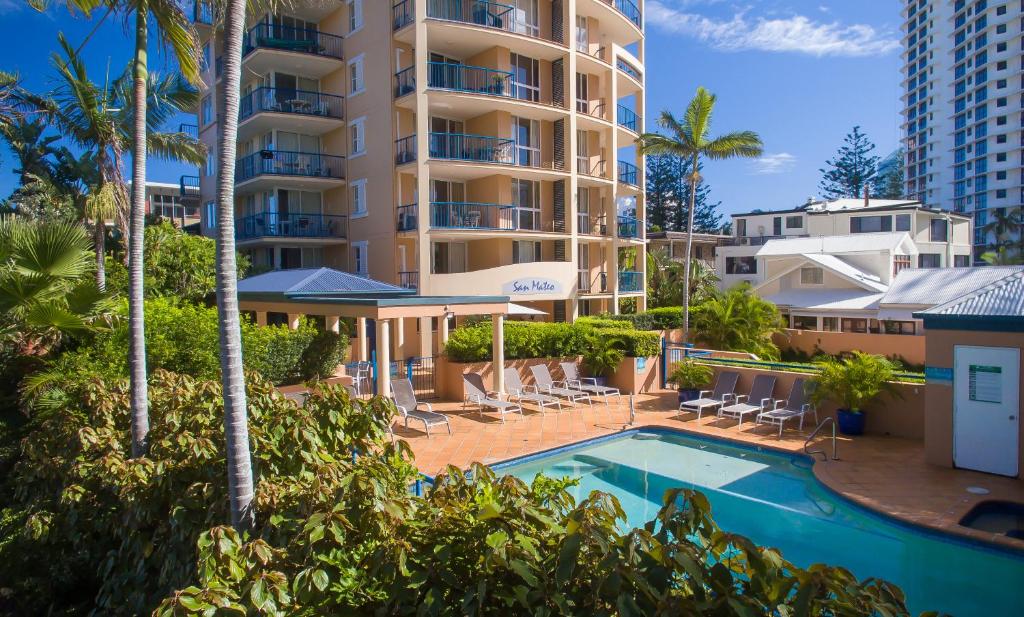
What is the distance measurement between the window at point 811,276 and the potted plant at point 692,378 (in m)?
18.0

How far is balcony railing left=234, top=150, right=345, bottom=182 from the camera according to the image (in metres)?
28.9

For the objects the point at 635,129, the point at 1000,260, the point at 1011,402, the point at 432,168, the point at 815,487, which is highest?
the point at 635,129

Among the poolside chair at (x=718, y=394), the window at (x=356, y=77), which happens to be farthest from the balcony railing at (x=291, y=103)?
the poolside chair at (x=718, y=394)

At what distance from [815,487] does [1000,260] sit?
50.2 m

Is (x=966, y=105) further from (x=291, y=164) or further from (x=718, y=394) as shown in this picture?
(x=718, y=394)

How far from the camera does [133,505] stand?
533cm

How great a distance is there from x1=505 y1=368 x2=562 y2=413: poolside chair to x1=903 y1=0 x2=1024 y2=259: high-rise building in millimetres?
77468

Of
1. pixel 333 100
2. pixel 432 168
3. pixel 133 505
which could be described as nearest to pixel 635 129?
pixel 432 168

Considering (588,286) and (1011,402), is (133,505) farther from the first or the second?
(588,286)

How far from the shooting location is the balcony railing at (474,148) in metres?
26.4

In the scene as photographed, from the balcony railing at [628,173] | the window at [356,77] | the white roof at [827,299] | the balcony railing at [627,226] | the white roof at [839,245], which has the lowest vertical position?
the white roof at [827,299]

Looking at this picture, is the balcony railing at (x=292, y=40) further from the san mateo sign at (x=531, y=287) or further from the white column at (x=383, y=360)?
the white column at (x=383, y=360)

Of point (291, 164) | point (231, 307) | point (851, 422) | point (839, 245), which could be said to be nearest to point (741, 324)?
point (839, 245)

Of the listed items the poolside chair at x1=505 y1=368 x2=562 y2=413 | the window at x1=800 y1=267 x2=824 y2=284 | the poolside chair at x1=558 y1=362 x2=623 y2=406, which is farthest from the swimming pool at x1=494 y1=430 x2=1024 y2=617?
the window at x1=800 y1=267 x2=824 y2=284
